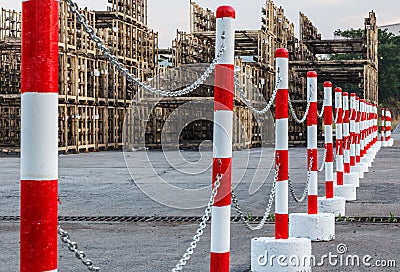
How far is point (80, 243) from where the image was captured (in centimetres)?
624

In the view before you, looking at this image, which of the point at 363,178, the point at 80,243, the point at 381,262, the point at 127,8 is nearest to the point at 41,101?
the point at 381,262

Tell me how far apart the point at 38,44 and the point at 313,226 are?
4.43m

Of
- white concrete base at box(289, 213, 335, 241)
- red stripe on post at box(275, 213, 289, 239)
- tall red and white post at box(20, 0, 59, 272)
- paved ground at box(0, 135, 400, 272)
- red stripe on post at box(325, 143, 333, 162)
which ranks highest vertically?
tall red and white post at box(20, 0, 59, 272)

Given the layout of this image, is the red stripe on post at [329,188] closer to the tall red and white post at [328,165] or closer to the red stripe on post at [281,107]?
the tall red and white post at [328,165]

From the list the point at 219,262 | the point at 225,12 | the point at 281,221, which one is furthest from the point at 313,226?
the point at 225,12

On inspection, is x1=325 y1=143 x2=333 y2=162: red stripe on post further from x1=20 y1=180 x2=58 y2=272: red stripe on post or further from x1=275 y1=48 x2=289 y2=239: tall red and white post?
x1=20 y1=180 x2=58 y2=272: red stripe on post

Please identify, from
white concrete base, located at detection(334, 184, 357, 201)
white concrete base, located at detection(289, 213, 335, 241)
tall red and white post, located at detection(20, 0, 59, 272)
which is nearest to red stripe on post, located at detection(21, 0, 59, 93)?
tall red and white post, located at detection(20, 0, 59, 272)

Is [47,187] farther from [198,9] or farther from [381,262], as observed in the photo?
[198,9]

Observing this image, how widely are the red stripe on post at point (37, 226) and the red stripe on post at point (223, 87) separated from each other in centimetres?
172

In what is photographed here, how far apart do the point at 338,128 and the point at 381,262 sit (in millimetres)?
3755

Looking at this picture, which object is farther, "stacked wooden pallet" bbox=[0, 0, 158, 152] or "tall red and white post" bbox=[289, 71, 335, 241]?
"stacked wooden pallet" bbox=[0, 0, 158, 152]

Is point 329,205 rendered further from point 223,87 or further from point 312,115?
point 223,87

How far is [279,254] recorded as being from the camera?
4.81 m

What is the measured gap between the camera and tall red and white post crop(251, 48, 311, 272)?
4812 mm
